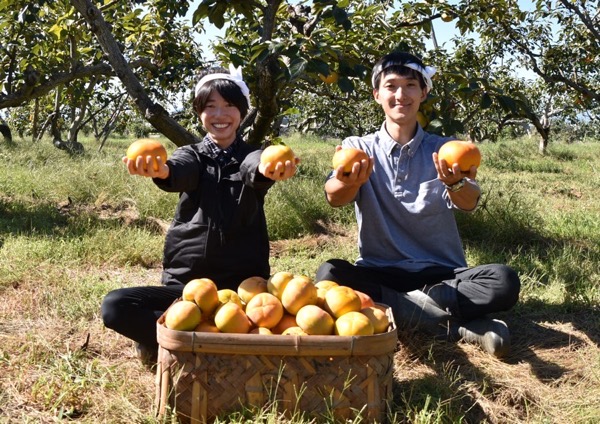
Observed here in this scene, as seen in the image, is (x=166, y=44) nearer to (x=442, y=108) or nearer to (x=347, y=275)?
(x=442, y=108)

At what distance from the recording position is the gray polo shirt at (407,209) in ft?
7.96

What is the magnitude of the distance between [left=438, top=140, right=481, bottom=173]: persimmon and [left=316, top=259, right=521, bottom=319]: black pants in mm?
476

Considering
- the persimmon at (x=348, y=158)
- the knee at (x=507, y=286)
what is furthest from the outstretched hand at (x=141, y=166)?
the knee at (x=507, y=286)

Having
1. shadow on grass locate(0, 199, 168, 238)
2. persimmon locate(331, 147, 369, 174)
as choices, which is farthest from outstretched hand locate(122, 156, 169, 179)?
shadow on grass locate(0, 199, 168, 238)

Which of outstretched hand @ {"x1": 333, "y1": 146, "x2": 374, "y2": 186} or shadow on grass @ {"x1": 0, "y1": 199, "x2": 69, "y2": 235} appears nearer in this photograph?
outstretched hand @ {"x1": 333, "y1": 146, "x2": 374, "y2": 186}

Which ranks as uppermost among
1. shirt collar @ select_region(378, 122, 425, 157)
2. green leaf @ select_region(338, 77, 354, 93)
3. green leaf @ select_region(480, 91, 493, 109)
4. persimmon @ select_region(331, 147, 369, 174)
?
green leaf @ select_region(338, 77, 354, 93)

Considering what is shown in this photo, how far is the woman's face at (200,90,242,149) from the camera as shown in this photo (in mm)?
2131

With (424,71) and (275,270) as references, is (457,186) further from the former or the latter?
(275,270)

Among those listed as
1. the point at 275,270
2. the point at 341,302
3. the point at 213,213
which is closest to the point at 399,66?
the point at 213,213

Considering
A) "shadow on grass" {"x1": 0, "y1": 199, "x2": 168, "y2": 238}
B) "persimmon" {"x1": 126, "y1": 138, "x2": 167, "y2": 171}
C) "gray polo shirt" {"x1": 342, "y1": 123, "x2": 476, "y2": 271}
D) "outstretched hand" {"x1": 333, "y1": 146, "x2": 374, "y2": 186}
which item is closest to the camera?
"persimmon" {"x1": 126, "y1": 138, "x2": 167, "y2": 171}

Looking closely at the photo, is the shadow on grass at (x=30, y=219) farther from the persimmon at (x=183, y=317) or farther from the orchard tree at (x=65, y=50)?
the persimmon at (x=183, y=317)

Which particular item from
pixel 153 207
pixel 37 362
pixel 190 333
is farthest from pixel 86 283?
pixel 153 207

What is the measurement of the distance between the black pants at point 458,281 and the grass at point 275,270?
0.58 feet

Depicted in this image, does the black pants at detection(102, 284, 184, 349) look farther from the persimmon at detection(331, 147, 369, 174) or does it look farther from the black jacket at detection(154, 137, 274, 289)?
the persimmon at detection(331, 147, 369, 174)
